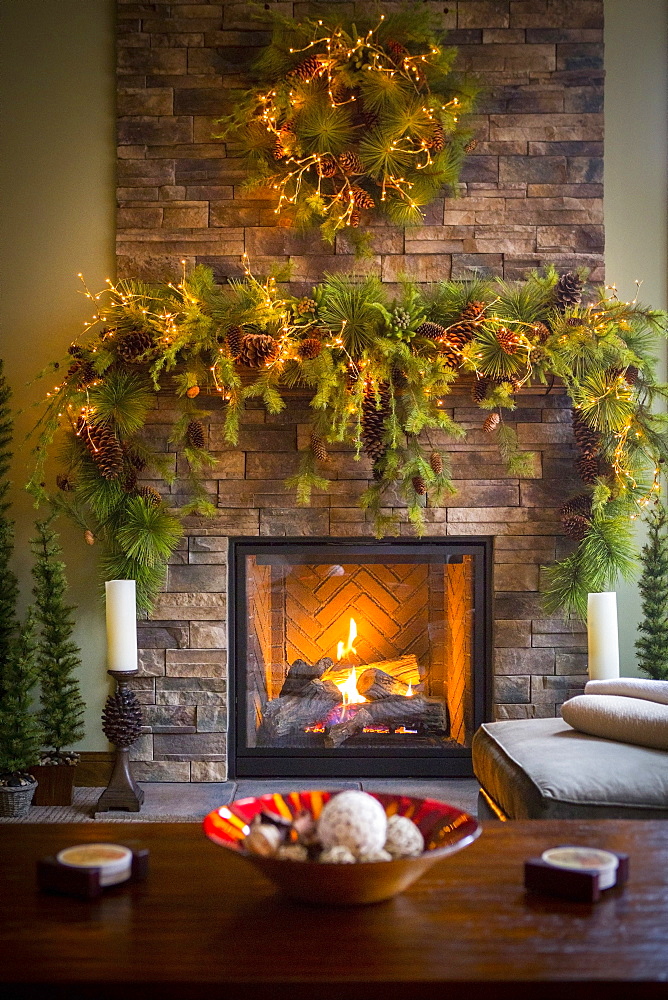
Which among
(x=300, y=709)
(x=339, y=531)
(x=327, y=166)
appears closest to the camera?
(x=327, y=166)

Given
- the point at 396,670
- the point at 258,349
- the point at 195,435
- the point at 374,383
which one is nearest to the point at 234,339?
the point at 258,349

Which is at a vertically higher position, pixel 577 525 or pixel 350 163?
pixel 350 163

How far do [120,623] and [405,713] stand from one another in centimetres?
104

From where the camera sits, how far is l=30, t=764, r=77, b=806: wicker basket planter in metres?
2.99

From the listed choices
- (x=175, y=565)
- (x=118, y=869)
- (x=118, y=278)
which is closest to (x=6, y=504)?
(x=175, y=565)

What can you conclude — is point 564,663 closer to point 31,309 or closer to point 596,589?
point 596,589

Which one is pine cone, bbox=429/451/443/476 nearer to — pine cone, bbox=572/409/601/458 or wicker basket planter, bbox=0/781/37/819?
pine cone, bbox=572/409/601/458

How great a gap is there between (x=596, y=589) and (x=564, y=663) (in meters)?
0.30

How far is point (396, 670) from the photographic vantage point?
3330 mm

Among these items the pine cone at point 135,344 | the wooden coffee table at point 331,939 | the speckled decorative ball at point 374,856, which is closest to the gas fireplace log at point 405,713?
the pine cone at point 135,344

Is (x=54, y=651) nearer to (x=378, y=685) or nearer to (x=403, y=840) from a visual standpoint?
(x=378, y=685)

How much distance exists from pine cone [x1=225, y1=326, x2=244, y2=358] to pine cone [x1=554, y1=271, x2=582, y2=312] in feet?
3.23

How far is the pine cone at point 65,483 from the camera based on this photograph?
305 centimetres

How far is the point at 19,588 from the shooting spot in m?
3.25
